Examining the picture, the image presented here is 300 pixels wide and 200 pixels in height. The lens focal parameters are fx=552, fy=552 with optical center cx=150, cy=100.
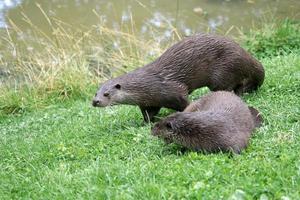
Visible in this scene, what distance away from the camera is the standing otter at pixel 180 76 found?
5.73 metres

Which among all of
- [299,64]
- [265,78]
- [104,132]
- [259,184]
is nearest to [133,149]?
[104,132]

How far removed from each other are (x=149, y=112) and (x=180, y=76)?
1.68 feet

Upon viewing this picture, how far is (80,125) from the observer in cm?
624

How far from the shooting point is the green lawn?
363cm

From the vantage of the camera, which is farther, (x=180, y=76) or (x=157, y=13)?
(x=157, y=13)

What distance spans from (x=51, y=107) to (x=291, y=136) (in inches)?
171

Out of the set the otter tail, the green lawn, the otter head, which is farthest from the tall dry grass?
the otter tail

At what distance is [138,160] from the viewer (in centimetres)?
453

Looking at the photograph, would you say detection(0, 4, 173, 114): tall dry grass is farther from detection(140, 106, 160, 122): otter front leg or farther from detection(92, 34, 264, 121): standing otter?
detection(92, 34, 264, 121): standing otter

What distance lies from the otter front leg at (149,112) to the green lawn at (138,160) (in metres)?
0.11

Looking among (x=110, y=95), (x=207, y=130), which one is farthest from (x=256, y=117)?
(x=110, y=95)

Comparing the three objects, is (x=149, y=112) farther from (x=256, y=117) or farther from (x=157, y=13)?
(x=157, y=13)

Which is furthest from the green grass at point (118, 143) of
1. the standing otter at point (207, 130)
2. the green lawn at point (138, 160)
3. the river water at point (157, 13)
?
the river water at point (157, 13)

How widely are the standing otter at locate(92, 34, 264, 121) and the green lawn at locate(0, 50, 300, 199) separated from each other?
0.32m
